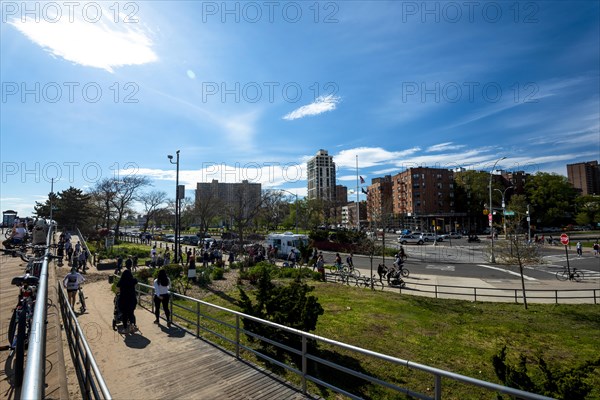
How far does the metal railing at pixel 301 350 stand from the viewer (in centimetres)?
356

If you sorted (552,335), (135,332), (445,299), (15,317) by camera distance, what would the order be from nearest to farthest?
(15,317)
(135,332)
(552,335)
(445,299)

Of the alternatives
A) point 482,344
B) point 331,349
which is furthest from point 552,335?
point 331,349

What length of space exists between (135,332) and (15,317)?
2476 mm

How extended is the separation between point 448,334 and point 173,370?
910 centimetres

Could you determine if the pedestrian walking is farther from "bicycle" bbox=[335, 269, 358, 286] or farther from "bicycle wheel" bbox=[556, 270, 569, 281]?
"bicycle wheel" bbox=[556, 270, 569, 281]

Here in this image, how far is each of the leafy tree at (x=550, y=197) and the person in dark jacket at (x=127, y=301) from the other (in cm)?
9960

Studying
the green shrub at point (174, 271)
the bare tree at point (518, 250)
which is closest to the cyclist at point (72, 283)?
the green shrub at point (174, 271)

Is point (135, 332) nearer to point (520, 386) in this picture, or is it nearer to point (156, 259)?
point (520, 386)

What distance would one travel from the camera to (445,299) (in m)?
16.5

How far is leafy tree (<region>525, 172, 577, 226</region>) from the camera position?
8294 centimetres

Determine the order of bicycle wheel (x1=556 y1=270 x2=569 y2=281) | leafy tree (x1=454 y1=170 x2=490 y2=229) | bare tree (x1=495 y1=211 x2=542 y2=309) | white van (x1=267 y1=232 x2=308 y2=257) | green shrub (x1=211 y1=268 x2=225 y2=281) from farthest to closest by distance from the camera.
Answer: leafy tree (x1=454 y1=170 x2=490 y2=229) < white van (x1=267 y1=232 x2=308 y2=257) < bicycle wheel (x1=556 y1=270 x2=569 y2=281) < green shrub (x1=211 y1=268 x2=225 y2=281) < bare tree (x1=495 y1=211 x2=542 y2=309)

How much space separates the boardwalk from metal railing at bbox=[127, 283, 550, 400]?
1.10 ft

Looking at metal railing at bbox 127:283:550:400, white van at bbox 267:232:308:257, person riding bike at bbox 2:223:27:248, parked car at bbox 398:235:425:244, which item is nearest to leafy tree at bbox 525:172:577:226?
parked car at bbox 398:235:425:244

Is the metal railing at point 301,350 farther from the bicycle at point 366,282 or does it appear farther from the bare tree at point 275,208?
the bare tree at point 275,208
